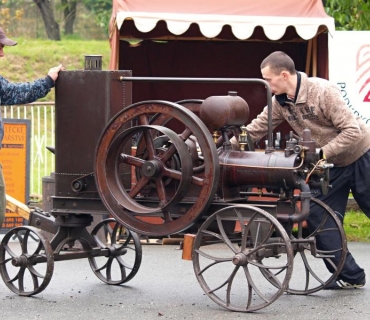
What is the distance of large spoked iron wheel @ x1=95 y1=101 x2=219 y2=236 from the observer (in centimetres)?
604

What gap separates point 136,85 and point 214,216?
6284 millimetres

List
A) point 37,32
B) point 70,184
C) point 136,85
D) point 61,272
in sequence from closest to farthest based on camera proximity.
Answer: point 70,184 < point 61,272 < point 136,85 < point 37,32

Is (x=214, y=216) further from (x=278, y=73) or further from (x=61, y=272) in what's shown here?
(x=61, y=272)

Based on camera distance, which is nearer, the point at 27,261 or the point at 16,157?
the point at 27,261

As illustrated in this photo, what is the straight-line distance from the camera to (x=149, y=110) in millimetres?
6137

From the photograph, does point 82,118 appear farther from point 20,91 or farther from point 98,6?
point 98,6

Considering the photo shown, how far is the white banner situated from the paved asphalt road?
3.42 meters

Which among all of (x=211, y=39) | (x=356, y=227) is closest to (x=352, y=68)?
(x=356, y=227)

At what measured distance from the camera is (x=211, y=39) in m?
12.0

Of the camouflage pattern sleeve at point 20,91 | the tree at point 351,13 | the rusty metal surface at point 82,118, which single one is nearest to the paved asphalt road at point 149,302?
the rusty metal surface at point 82,118

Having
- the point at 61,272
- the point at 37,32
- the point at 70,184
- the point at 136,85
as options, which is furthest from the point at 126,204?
the point at 37,32

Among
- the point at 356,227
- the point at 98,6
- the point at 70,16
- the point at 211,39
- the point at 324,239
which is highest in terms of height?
the point at 98,6

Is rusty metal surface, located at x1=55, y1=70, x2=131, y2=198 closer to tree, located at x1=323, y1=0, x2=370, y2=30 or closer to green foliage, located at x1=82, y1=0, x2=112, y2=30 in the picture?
tree, located at x1=323, y1=0, x2=370, y2=30

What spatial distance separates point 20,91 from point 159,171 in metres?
1.20
